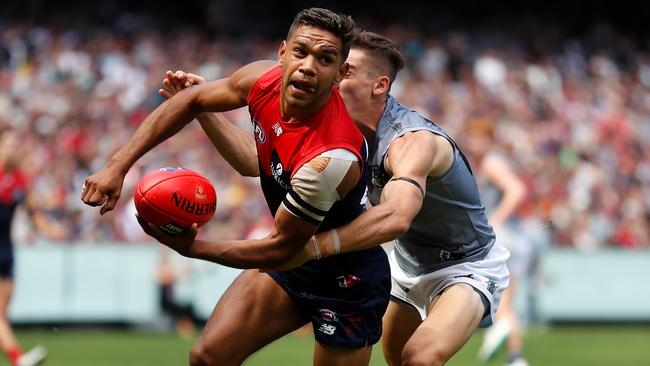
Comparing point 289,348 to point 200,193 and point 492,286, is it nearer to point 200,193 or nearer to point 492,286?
point 492,286

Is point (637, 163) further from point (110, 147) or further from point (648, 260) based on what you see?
point (110, 147)

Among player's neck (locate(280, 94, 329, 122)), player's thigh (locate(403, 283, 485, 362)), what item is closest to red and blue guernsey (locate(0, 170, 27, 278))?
player's thigh (locate(403, 283, 485, 362))

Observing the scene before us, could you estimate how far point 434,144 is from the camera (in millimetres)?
6137

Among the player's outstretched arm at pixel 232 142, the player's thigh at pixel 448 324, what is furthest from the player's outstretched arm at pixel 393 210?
the player's outstretched arm at pixel 232 142

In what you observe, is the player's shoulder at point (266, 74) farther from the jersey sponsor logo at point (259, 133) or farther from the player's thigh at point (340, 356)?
the player's thigh at point (340, 356)

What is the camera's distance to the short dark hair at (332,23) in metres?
5.62

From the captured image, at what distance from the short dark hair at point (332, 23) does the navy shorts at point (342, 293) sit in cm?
123

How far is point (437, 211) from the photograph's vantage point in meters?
6.48

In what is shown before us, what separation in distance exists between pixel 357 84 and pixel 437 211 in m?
0.83

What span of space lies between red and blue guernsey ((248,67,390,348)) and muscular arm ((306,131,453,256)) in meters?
0.16

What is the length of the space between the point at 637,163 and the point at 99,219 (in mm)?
9339

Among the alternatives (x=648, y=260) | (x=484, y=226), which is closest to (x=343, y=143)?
(x=484, y=226)

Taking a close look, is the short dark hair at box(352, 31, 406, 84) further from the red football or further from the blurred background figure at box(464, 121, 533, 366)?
the blurred background figure at box(464, 121, 533, 366)

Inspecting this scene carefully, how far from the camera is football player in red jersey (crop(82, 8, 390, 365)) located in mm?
5594
